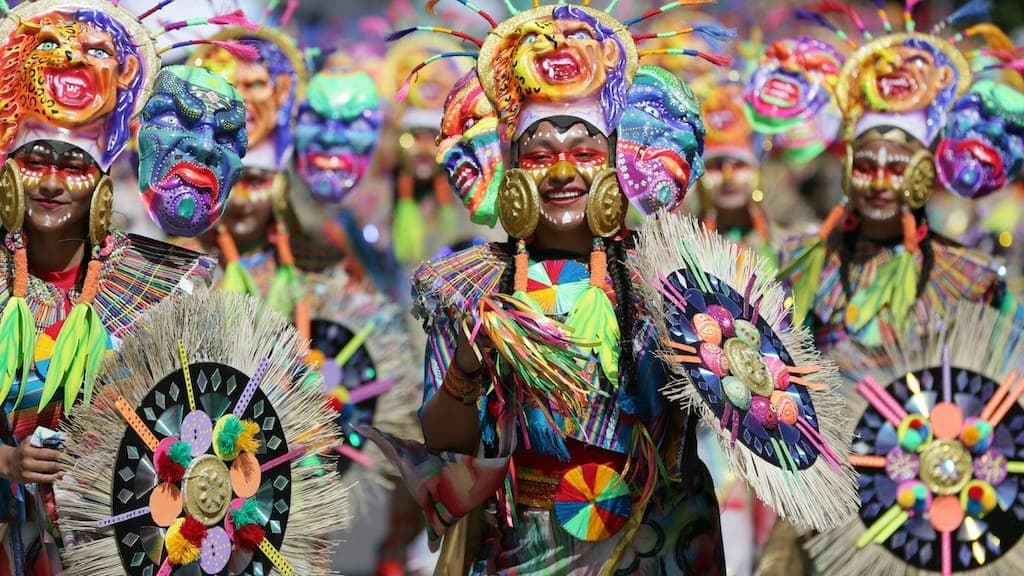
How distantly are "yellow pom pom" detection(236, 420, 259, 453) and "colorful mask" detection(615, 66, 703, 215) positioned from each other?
1122 millimetres

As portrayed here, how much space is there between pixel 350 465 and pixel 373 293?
795 mm

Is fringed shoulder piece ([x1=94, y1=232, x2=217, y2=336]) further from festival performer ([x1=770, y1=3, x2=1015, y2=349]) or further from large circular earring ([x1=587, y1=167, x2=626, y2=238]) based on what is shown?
festival performer ([x1=770, y1=3, x2=1015, y2=349])

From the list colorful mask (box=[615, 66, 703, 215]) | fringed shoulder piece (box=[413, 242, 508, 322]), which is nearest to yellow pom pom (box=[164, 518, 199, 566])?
fringed shoulder piece (box=[413, 242, 508, 322])

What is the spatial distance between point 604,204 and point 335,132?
10.5ft

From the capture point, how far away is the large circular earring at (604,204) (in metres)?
4.48

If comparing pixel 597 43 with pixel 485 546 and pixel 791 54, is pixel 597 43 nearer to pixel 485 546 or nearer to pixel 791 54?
pixel 485 546

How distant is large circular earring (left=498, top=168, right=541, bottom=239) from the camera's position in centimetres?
447

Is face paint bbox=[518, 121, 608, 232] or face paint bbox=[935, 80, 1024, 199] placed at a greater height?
face paint bbox=[518, 121, 608, 232]

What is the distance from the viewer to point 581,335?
4328mm

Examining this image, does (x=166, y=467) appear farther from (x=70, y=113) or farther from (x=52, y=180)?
(x=70, y=113)

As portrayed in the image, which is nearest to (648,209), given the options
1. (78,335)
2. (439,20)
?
(78,335)

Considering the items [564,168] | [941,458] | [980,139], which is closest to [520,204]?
[564,168]

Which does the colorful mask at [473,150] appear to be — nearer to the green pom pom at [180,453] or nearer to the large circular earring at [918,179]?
the green pom pom at [180,453]

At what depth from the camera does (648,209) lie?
454 cm
